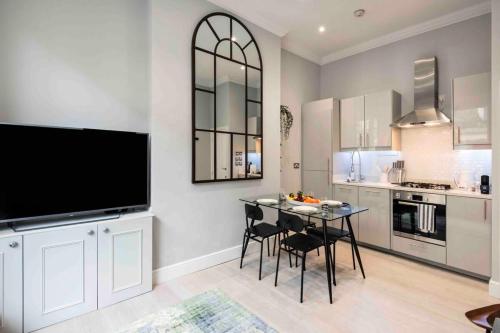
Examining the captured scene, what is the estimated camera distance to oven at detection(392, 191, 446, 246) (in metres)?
2.98

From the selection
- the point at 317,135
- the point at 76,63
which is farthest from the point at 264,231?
the point at 76,63

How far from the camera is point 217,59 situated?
302 centimetres

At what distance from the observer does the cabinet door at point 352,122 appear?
3.89 meters

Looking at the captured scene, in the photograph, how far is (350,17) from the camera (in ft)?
A: 11.1

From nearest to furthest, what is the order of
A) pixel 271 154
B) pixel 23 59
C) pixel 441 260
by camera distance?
pixel 23 59 < pixel 441 260 < pixel 271 154

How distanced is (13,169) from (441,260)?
4.46m

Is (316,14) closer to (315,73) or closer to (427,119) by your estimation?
(315,73)

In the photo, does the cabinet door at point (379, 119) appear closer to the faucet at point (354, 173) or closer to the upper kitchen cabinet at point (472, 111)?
the faucet at point (354, 173)

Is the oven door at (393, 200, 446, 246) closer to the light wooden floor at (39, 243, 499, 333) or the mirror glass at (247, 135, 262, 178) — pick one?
the light wooden floor at (39, 243, 499, 333)

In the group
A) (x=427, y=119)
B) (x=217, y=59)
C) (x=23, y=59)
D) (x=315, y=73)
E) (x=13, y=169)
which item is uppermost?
(x=315, y=73)

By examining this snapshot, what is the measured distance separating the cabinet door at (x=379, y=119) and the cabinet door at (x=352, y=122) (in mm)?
79

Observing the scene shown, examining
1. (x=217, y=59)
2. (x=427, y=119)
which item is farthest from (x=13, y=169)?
(x=427, y=119)

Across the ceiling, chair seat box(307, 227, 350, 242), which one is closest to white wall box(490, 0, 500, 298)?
the ceiling

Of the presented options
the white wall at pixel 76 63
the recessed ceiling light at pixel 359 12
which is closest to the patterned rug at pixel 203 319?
the white wall at pixel 76 63
